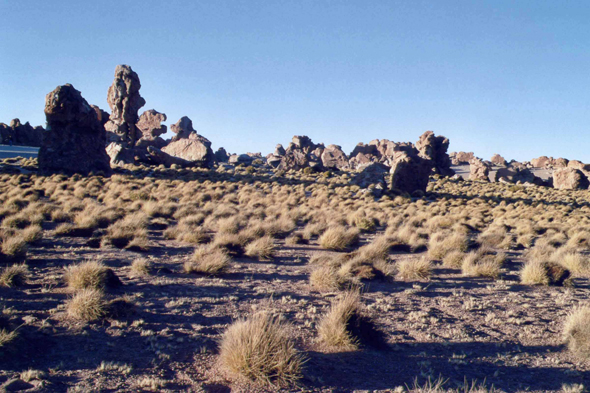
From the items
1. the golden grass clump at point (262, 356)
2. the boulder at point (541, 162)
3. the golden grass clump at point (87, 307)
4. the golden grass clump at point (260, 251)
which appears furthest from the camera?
the boulder at point (541, 162)

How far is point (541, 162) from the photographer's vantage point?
92.8 meters

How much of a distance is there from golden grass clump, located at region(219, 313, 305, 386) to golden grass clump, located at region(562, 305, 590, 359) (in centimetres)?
417

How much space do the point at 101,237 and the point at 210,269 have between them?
15.0 feet

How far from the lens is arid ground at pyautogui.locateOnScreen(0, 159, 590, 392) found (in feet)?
15.1

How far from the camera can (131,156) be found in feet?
132

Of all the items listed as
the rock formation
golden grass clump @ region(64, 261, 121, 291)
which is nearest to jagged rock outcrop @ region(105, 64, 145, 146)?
the rock formation

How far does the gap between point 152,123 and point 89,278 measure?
64.3m

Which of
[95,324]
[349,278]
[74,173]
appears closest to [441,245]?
[349,278]

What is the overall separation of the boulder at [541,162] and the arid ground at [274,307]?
87.5 meters

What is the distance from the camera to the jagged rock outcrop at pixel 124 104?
47094 mm

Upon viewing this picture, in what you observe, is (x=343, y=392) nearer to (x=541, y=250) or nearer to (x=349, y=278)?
(x=349, y=278)

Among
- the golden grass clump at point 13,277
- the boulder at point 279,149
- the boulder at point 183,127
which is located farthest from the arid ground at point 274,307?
the boulder at point 279,149

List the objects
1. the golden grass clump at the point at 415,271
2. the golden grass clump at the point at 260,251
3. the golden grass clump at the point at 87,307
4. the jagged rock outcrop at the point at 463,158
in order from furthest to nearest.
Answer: the jagged rock outcrop at the point at 463,158
the golden grass clump at the point at 260,251
the golden grass clump at the point at 415,271
the golden grass clump at the point at 87,307

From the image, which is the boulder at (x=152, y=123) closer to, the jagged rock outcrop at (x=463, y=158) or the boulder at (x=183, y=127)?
the boulder at (x=183, y=127)
